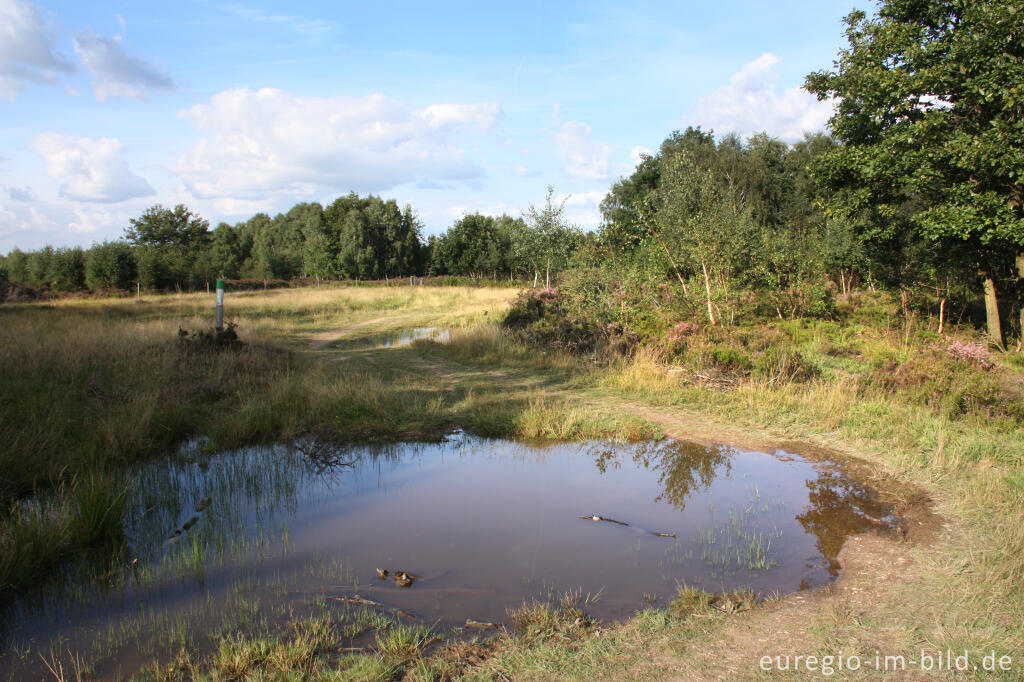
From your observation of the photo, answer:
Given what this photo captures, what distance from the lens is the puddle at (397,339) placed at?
1754 cm

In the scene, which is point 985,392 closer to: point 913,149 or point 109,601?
A: point 913,149

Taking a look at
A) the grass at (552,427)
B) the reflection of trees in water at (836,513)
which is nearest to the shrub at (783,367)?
the grass at (552,427)

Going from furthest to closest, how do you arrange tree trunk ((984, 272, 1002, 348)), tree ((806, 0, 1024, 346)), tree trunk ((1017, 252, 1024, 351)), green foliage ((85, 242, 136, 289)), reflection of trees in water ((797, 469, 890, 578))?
green foliage ((85, 242, 136, 289))
tree trunk ((984, 272, 1002, 348))
tree trunk ((1017, 252, 1024, 351))
tree ((806, 0, 1024, 346))
reflection of trees in water ((797, 469, 890, 578))

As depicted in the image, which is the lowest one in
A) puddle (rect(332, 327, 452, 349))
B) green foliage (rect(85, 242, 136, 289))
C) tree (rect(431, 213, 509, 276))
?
puddle (rect(332, 327, 452, 349))

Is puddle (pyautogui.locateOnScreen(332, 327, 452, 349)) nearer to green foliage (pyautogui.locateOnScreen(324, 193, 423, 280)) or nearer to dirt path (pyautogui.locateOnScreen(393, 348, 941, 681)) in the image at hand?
dirt path (pyautogui.locateOnScreen(393, 348, 941, 681))

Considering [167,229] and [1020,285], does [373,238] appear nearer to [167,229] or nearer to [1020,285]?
[167,229]

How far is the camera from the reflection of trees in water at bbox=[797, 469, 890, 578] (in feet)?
16.8

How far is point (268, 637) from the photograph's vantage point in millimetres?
3611

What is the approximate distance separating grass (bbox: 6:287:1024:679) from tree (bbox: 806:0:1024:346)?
2911mm

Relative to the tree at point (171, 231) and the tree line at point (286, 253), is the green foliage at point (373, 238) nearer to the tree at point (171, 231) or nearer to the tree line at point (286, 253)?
the tree line at point (286, 253)

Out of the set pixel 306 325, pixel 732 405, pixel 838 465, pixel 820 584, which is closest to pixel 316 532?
pixel 820 584

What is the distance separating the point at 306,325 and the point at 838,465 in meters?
19.7

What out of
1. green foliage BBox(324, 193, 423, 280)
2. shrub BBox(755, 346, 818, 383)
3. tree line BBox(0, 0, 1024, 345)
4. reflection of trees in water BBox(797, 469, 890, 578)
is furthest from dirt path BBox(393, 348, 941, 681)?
green foliage BBox(324, 193, 423, 280)

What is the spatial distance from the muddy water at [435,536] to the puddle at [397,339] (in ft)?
31.6
